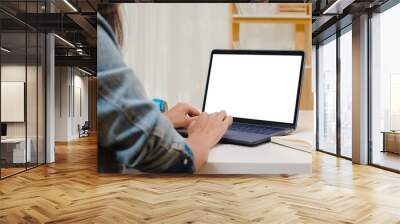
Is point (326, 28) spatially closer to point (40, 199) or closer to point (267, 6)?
point (267, 6)

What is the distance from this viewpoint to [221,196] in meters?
4.83

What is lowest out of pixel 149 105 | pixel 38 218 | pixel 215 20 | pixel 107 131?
pixel 38 218

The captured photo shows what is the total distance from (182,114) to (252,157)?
30.1 inches

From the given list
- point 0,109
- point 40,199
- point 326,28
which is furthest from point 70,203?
point 326,28

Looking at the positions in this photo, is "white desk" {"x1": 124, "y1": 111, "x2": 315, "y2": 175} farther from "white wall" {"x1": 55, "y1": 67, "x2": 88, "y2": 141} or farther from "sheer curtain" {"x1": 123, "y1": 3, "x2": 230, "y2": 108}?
"white wall" {"x1": 55, "y1": 67, "x2": 88, "y2": 141}

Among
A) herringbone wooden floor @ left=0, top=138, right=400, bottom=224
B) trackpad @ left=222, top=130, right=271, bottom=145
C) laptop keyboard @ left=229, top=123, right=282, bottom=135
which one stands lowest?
herringbone wooden floor @ left=0, top=138, right=400, bottom=224

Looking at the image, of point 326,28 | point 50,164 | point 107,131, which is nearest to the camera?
point 107,131

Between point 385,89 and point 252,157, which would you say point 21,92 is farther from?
point 385,89

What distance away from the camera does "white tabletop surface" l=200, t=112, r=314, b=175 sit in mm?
3779

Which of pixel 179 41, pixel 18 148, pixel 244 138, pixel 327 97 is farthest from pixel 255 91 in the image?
pixel 327 97

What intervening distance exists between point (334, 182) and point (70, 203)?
3466 millimetres

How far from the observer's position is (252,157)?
3.79 metres

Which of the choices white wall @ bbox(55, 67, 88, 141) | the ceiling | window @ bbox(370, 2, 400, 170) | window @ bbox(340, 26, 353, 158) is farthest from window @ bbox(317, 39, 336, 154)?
white wall @ bbox(55, 67, 88, 141)

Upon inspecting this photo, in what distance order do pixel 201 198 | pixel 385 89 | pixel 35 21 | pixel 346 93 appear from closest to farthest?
pixel 201 198 → pixel 35 21 → pixel 385 89 → pixel 346 93
